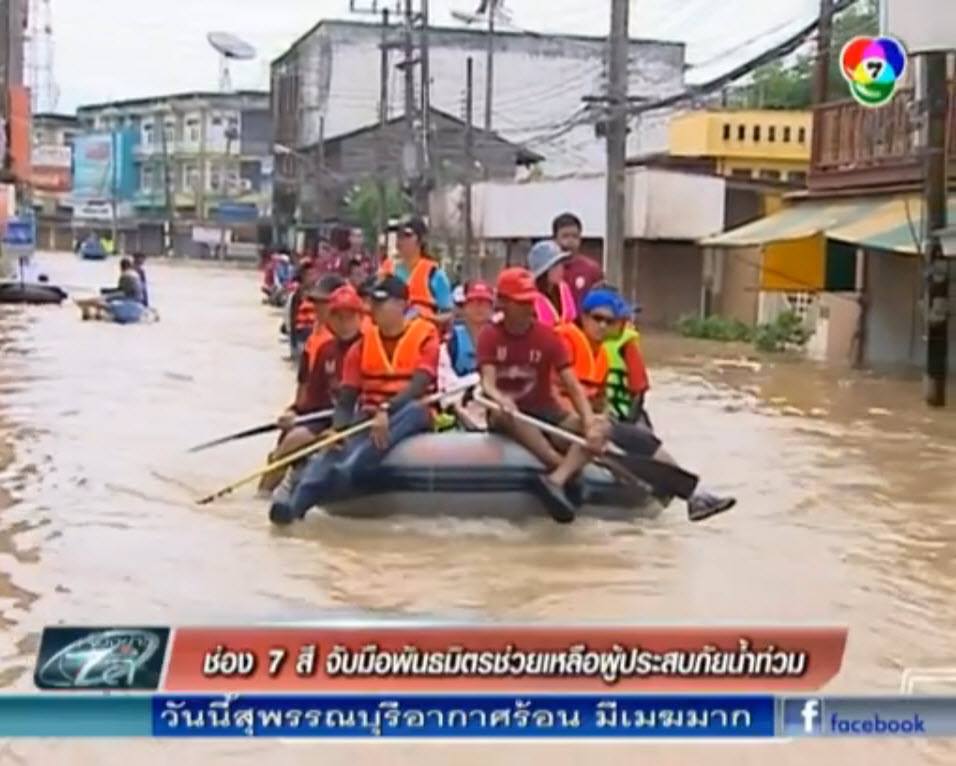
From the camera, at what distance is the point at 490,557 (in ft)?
32.6

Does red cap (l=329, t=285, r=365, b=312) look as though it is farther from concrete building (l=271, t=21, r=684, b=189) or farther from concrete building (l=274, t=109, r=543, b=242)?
concrete building (l=271, t=21, r=684, b=189)

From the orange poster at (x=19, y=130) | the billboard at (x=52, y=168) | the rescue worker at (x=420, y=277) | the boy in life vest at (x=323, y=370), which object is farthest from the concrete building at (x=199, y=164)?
the boy in life vest at (x=323, y=370)

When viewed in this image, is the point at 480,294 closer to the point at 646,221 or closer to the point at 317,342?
the point at 317,342

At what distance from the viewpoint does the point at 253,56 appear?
35906 mm

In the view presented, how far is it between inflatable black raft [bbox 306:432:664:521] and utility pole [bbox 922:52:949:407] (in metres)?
9.09

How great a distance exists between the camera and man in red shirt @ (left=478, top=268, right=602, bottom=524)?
33.7 ft

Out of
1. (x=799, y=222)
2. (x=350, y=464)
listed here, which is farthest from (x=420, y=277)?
(x=799, y=222)

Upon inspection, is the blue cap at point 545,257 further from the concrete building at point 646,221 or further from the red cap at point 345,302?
the concrete building at point 646,221

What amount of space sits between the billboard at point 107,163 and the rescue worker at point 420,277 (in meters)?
85.4

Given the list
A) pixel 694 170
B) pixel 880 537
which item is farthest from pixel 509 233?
pixel 880 537

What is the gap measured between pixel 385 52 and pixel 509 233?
41.0 ft

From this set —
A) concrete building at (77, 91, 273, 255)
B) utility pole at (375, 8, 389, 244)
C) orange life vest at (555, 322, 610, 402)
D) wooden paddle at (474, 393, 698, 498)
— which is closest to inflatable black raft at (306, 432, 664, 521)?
wooden paddle at (474, 393, 698, 498)

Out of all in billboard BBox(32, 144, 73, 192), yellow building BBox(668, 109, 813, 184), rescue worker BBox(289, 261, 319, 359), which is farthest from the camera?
billboard BBox(32, 144, 73, 192)

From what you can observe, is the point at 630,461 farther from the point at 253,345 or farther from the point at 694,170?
the point at 694,170
